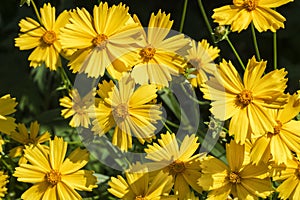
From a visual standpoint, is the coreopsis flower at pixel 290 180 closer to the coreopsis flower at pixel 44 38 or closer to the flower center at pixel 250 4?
the flower center at pixel 250 4

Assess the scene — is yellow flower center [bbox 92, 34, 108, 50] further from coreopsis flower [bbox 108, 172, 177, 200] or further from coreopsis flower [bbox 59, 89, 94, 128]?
coreopsis flower [bbox 108, 172, 177, 200]

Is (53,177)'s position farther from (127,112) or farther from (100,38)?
(100,38)

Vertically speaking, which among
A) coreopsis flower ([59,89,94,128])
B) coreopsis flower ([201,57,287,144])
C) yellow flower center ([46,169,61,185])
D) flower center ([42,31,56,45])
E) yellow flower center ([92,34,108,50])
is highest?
flower center ([42,31,56,45])

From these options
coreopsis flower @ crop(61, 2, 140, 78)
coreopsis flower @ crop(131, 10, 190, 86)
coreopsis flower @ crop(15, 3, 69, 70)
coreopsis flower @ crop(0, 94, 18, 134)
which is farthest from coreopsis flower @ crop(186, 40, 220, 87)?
coreopsis flower @ crop(0, 94, 18, 134)

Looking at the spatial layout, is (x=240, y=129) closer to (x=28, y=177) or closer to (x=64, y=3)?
(x=28, y=177)

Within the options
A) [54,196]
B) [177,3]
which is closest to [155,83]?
[54,196]

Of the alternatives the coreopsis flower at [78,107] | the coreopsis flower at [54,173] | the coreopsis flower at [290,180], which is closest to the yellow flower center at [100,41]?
the coreopsis flower at [78,107]
